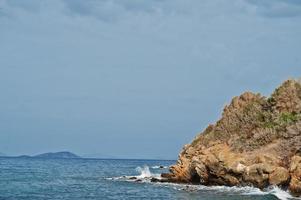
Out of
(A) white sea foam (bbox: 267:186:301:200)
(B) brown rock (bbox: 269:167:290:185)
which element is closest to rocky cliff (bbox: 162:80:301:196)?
(B) brown rock (bbox: 269:167:290:185)

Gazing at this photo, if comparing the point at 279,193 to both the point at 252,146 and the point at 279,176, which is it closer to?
the point at 279,176

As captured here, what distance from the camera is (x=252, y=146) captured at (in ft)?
210

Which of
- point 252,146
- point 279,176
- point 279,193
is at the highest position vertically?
point 252,146

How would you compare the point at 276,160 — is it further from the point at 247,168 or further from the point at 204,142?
the point at 204,142

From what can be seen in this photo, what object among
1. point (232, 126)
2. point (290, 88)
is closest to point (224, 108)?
point (232, 126)

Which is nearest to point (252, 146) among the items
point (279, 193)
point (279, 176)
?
point (279, 176)

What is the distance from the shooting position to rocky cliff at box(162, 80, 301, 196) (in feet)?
180

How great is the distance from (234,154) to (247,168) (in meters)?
5.35

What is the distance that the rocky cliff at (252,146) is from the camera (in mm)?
54750

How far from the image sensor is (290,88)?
68875 millimetres

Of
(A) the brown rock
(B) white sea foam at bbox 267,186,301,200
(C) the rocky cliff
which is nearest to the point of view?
(B) white sea foam at bbox 267,186,301,200

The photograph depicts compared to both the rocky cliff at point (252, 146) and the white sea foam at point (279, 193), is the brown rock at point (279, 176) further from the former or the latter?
the white sea foam at point (279, 193)

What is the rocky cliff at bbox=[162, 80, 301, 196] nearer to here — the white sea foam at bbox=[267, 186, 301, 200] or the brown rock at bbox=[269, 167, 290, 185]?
the brown rock at bbox=[269, 167, 290, 185]

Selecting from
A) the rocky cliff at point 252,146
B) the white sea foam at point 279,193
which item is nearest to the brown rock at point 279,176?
the rocky cliff at point 252,146
